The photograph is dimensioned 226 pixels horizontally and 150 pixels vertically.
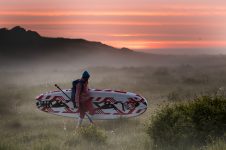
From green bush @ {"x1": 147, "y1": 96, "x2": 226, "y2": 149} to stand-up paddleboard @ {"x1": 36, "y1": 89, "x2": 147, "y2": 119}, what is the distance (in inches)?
319

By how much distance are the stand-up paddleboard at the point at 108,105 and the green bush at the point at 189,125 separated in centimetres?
810

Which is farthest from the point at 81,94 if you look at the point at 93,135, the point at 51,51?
the point at 51,51

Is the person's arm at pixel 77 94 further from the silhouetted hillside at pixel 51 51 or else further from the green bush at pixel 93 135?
the silhouetted hillside at pixel 51 51

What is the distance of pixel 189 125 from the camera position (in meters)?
13.8

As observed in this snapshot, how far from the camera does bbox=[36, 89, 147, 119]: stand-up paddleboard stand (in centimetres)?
2295

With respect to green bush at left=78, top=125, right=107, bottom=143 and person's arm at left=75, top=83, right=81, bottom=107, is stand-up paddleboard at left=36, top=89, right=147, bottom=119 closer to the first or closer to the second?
person's arm at left=75, top=83, right=81, bottom=107

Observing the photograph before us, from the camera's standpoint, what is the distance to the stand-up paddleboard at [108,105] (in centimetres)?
2295

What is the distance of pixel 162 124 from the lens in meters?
14.1

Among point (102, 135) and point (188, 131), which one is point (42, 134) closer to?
point (102, 135)

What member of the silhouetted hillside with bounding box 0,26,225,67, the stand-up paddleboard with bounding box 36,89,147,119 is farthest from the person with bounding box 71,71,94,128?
the silhouetted hillside with bounding box 0,26,225,67

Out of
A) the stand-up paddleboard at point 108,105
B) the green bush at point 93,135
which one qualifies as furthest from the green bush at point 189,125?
the stand-up paddleboard at point 108,105

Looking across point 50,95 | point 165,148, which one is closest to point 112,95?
point 50,95

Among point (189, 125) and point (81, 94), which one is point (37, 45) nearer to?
point (81, 94)

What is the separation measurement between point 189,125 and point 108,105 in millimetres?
9937
